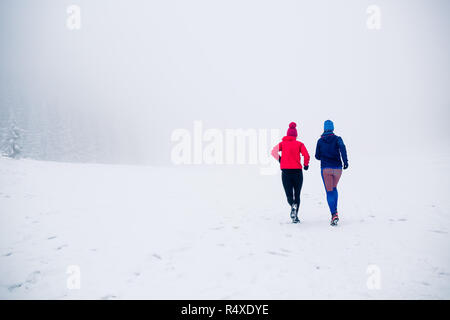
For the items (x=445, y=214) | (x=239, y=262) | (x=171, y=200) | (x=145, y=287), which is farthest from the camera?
(x=171, y=200)

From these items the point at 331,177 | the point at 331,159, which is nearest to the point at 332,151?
the point at 331,159

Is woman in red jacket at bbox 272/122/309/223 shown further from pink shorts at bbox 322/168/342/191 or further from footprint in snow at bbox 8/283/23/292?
footprint in snow at bbox 8/283/23/292

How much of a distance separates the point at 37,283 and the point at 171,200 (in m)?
6.10

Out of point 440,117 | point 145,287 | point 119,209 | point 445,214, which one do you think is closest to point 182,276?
point 145,287

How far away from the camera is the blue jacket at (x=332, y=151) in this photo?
7688 millimetres

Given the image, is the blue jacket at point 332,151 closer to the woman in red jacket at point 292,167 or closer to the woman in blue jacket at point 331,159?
the woman in blue jacket at point 331,159

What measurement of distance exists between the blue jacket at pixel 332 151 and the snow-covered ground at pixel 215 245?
1.91 metres

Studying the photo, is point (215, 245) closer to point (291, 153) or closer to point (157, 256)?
point (157, 256)

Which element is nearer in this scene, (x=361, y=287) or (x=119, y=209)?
(x=361, y=287)

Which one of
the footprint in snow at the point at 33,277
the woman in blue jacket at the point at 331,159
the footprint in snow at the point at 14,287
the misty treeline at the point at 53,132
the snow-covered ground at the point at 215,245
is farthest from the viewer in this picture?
the misty treeline at the point at 53,132

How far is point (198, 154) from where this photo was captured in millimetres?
99500

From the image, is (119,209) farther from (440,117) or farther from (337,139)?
(440,117)

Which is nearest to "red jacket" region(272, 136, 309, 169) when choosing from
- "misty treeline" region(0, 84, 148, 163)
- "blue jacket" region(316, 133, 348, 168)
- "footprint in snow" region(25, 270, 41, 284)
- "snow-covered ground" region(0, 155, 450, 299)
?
"blue jacket" region(316, 133, 348, 168)

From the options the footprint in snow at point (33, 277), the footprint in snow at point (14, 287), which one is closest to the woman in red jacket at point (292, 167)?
the footprint in snow at point (33, 277)
